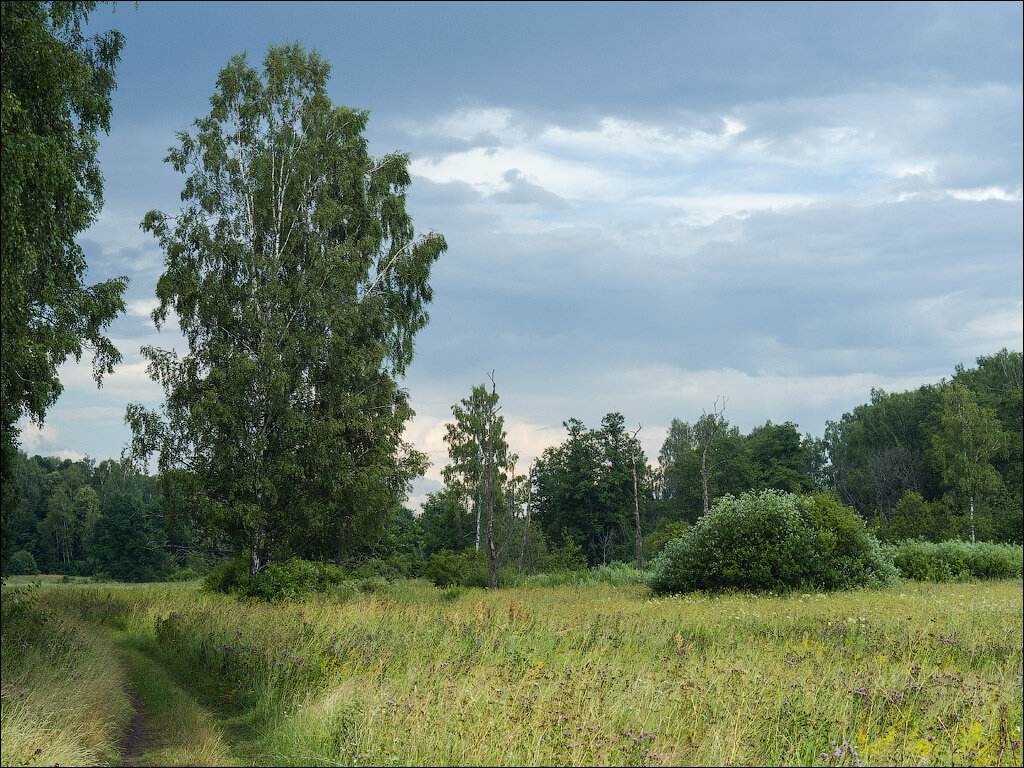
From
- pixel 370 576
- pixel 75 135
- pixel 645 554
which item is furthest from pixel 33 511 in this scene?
pixel 75 135

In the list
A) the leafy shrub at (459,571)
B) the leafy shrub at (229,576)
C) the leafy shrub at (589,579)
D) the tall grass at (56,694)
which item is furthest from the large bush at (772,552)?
the tall grass at (56,694)

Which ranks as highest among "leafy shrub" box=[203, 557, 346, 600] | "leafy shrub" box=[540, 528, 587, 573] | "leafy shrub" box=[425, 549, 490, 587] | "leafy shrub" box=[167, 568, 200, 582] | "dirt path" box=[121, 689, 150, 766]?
"leafy shrub" box=[203, 557, 346, 600]

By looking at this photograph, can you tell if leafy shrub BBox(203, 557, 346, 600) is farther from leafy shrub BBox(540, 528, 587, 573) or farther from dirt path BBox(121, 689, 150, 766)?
leafy shrub BBox(540, 528, 587, 573)

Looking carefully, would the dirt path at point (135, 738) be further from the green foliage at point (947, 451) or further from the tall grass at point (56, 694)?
the green foliage at point (947, 451)

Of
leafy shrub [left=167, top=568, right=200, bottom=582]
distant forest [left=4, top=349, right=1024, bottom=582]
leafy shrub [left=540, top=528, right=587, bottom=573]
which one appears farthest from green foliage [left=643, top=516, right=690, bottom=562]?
leafy shrub [left=167, top=568, right=200, bottom=582]

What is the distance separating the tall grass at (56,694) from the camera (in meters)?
5.80

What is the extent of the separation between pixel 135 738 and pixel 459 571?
66.3 feet

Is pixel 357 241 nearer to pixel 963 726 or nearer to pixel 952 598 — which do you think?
pixel 952 598

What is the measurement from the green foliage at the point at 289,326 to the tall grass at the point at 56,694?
27.6 feet

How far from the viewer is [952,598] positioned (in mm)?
17109

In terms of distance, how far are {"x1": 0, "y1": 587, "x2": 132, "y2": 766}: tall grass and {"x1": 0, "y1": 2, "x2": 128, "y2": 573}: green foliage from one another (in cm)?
149

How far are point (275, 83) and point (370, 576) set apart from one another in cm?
1594

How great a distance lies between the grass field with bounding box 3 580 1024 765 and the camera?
18.4ft

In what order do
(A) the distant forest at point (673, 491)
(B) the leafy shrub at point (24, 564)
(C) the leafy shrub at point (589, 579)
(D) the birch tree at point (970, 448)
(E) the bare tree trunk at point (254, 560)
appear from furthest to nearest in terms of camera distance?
(B) the leafy shrub at point (24, 564), (D) the birch tree at point (970, 448), (A) the distant forest at point (673, 491), (C) the leafy shrub at point (589, 579), (E) the bare tree trunk at point (254, 560)
